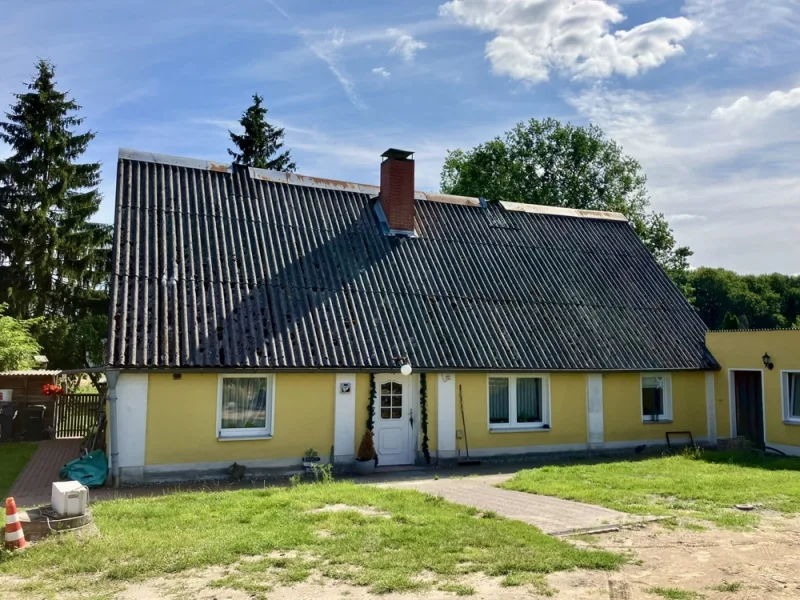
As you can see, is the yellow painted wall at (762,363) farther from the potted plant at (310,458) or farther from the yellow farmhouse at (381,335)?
the potted plant at (310,458)

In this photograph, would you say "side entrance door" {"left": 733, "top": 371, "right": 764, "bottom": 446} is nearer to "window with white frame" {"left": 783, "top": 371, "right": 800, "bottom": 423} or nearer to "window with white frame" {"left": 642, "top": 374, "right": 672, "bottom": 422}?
"window with white frame" {"left": 783, "top": 371, "right": 800, "bottom": 423}

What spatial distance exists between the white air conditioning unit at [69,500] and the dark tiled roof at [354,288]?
413cm

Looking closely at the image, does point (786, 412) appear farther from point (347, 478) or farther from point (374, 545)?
point (374, 545)

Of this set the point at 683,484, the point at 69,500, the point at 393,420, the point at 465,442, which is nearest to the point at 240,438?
the point at 393,420

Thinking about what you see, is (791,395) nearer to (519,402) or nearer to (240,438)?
(519,402)

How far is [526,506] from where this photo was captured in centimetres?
991

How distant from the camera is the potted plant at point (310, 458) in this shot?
12.9 meters

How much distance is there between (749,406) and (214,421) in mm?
14642

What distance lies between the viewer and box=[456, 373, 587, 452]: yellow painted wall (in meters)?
14.9

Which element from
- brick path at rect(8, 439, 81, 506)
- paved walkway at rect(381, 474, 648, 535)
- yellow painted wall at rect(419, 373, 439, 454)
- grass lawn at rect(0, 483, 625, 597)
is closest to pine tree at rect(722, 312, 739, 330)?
yellow painted wall at rect(419, 373, 439, 454)

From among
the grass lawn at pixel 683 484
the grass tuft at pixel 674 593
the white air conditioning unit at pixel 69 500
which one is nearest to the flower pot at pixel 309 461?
the grass lawn at pixel 683 484

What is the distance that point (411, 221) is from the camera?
18016 mm

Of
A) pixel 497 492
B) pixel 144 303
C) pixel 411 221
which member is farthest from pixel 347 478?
pixel 411 221

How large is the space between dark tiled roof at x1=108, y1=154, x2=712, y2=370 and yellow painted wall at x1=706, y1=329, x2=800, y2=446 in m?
0.64
